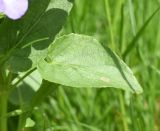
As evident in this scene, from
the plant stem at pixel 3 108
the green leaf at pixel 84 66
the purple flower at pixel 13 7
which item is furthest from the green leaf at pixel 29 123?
the purple flower at pixel 13 7

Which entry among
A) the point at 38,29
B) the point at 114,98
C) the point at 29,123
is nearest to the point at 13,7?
the point at 38,29

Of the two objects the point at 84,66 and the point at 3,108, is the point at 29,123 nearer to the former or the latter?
the point at 3,108

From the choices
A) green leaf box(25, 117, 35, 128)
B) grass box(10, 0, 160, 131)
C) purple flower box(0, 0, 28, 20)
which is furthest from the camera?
grass box(10, 0, 160, 131)

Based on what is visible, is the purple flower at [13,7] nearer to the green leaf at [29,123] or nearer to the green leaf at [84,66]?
the green leaf at [84,66]

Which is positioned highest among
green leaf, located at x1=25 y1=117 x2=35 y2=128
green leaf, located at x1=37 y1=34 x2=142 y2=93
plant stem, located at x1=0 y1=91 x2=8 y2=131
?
green leaf, located at x1=37 y1=34 x2=142 y2=93

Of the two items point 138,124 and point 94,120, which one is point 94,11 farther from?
point 138,124

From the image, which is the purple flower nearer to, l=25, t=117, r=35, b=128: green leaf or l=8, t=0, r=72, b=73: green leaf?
l=8, t=0, r=72, b=73: green leaf

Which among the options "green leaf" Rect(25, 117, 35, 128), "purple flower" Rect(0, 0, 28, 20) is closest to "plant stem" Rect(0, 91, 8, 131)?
"green leaf" Rect(25, 117, 35, 128)

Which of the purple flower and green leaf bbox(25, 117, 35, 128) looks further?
green leaf bbox(25, 117, 35, 128)
